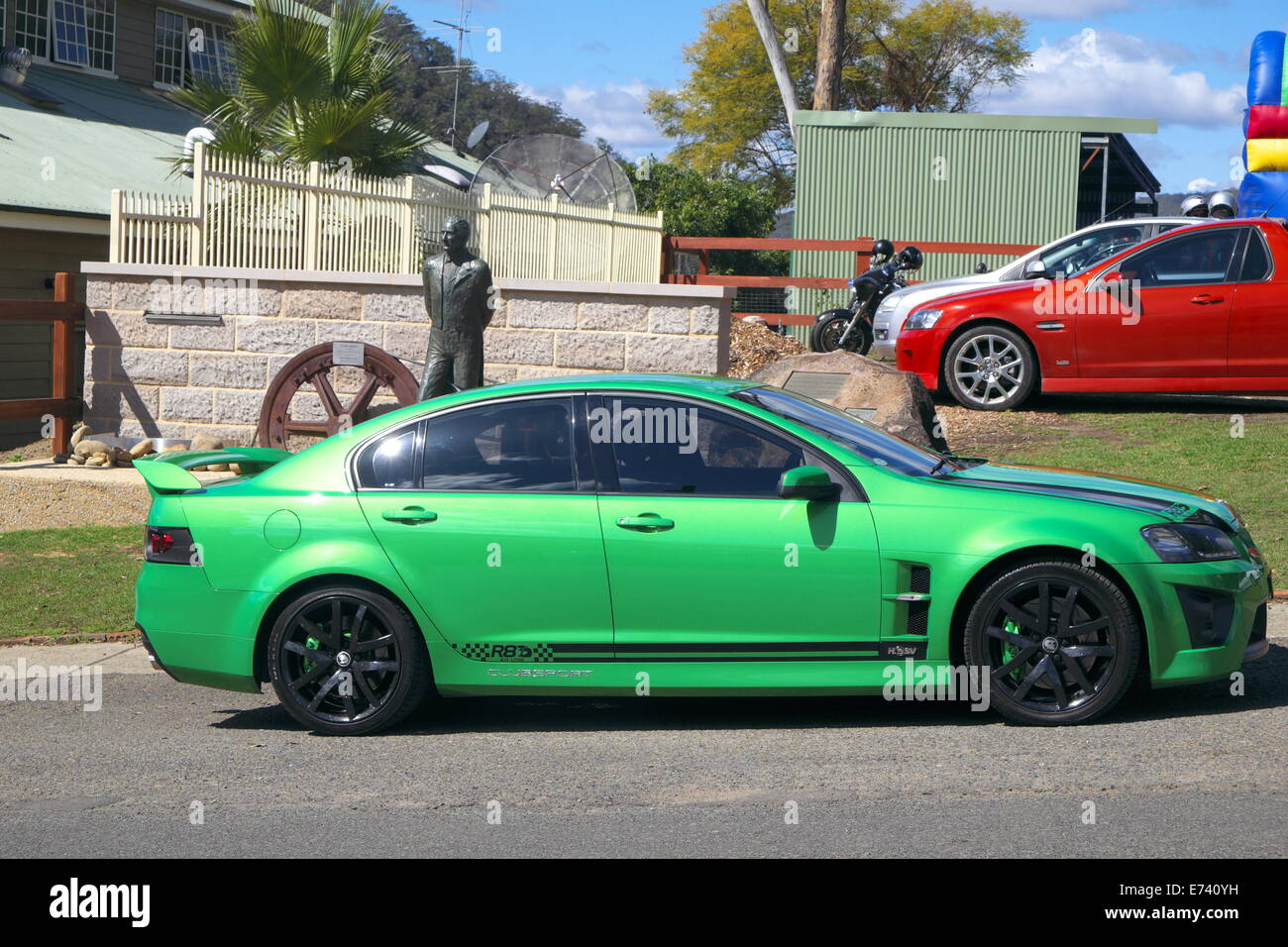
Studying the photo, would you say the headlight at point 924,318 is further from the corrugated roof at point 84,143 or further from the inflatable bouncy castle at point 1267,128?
the corrugated roof at point 84,143

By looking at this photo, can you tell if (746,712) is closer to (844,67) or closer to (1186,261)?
(1186,261)

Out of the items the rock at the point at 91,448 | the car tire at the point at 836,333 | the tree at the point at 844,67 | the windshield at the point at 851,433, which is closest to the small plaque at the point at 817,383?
the car tire at the point at 836,333

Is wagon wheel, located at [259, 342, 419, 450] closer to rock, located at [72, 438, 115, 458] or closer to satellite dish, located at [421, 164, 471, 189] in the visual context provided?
rock, located at [72, 438, 115, 458]

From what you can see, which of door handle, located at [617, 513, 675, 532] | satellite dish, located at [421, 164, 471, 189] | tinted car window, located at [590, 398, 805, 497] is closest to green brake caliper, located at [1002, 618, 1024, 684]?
tinted car window, located at [590, 398, 805, 497]

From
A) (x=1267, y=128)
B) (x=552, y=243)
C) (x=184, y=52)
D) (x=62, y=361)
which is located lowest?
(x=62, y=361)

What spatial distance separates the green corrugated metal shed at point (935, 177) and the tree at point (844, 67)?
34.5m

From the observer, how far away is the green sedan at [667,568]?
5859 mm

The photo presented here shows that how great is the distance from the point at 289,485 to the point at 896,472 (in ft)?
8.36

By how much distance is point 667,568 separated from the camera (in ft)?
19.7

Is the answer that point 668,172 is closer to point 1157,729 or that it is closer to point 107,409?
point 107,409

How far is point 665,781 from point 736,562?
0.93m

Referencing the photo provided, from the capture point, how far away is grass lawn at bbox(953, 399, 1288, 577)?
10570 millimetres

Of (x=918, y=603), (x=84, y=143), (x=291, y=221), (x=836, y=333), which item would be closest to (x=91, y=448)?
(x=291, y=221)

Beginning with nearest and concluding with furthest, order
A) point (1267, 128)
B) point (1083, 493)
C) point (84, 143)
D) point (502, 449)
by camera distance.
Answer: point (1083, 493)
point (502, 449)
point (1267, 128)
point (84, 143)
